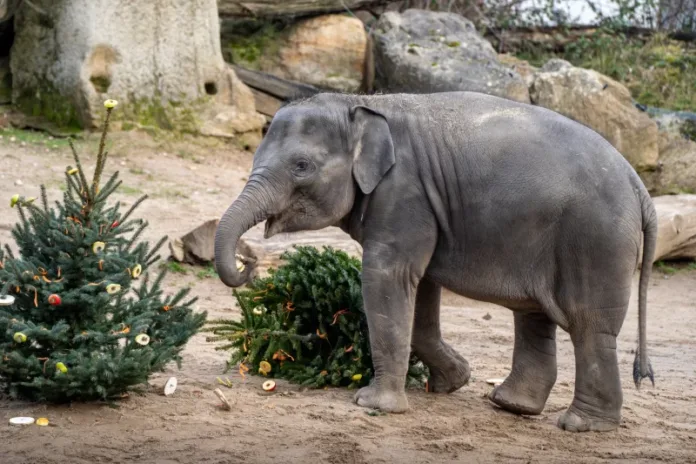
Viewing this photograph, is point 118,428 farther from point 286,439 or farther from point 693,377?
point 693,377

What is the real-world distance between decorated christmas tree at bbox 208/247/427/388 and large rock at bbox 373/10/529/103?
29.1 ft

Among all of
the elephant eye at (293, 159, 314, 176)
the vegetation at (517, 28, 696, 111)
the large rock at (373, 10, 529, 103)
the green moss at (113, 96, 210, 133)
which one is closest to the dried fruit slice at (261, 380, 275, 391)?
the elephant eye at (293, 159, 314, 176)

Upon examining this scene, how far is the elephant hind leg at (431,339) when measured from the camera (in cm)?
668

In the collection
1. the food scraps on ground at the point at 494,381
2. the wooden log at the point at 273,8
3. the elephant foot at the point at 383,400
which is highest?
the wooden log at the point at 273,8

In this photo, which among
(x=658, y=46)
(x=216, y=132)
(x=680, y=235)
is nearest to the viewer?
(x=680, y=235)

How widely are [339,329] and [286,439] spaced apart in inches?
54.2

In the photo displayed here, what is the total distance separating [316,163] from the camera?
6184 millimetres

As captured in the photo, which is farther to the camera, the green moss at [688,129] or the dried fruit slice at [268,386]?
the green moss at [688,129]

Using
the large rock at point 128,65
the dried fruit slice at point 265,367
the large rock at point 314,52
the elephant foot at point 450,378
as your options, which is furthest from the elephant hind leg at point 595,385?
the large rock at point 314,52

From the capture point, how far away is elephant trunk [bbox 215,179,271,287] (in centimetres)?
578

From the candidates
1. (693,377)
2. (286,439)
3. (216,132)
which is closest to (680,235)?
(693,377)

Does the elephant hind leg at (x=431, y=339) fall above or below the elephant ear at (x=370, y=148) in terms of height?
below

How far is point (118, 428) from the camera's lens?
18.0 ft

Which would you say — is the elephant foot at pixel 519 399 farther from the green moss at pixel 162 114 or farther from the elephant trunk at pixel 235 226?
the green moss at pixel 162 114
